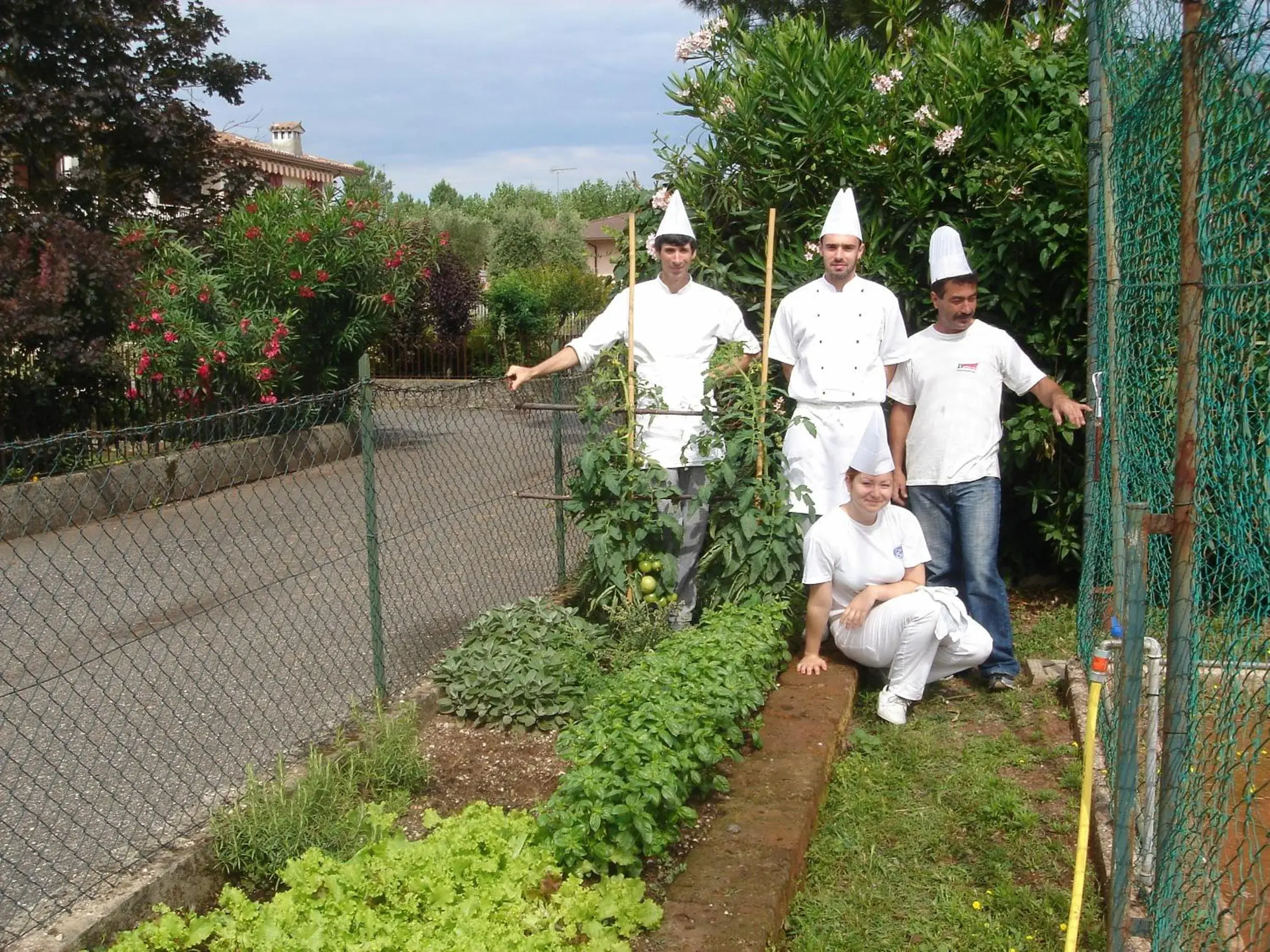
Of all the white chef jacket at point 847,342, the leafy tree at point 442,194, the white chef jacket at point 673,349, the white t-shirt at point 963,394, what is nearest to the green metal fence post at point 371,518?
the white chef jacket at point 673,349

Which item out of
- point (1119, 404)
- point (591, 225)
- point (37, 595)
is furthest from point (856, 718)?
point (591, 225)

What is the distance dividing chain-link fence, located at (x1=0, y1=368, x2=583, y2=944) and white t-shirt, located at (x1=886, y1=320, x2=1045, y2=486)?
1866mm

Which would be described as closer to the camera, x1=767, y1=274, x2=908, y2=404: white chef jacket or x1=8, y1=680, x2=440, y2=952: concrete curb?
x1=8, y1=680, x2=440, y2=952: concrete curb

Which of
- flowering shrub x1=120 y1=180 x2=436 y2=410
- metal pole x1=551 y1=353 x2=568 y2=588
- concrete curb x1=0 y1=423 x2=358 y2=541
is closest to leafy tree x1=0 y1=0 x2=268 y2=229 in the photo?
flowering shrub x1=120 y1=180 x2=436 y2=410

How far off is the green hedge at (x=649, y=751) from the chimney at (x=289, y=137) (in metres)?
31.7

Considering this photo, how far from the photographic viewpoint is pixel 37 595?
7277 millimetres

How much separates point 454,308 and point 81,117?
32.2 ft

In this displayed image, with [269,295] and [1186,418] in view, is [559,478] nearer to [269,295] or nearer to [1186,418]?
[1186,418]

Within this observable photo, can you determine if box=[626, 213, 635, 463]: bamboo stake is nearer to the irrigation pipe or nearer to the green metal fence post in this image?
the green metal fence post

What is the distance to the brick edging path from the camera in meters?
2.93

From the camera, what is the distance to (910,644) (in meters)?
4.59

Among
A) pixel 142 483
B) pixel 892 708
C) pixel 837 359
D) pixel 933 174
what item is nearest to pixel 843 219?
pixel 837 359

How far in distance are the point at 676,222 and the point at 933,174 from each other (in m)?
1.76

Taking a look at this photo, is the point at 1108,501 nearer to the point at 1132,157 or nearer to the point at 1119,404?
the point at 1119,404
